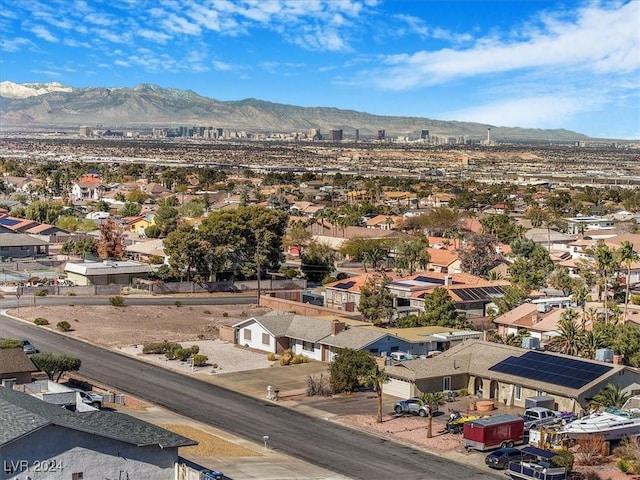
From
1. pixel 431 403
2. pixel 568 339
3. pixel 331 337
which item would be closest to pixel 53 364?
pixel 331 337

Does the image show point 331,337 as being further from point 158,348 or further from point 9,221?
point 9,221

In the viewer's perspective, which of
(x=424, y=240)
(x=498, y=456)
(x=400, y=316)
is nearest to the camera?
(x=498, y=456)

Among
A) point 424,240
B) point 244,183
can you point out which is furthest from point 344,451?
point 244,183

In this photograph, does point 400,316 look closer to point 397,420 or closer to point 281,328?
point 281,328

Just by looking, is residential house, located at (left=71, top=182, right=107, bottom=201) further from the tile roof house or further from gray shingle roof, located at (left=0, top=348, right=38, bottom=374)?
the tile roof house

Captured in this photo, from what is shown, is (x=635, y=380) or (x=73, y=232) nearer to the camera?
(x=635, y=380)

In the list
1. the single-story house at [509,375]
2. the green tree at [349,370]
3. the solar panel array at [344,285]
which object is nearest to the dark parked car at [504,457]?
the single-story house at [509,375]
